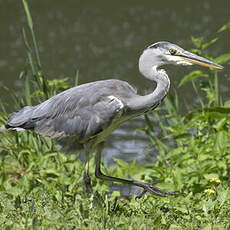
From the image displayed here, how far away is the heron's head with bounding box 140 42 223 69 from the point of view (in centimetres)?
507

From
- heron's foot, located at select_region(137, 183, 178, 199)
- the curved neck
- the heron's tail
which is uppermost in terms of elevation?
the curved neck

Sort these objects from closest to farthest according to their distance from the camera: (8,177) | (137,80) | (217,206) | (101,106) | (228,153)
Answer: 1. (217,206)
2. (101,106)
3. (228,153)
4. (8,177)
5. (137,80)

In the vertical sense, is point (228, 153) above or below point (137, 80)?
above

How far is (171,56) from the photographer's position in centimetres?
512

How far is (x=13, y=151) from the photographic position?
6.46 m

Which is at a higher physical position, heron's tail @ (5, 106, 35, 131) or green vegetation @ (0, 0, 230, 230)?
heron's tail @ (5, 106, 35, 131)

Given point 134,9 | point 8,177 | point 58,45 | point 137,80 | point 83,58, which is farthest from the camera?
point 134,9

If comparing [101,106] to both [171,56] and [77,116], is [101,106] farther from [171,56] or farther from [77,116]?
[171,56]

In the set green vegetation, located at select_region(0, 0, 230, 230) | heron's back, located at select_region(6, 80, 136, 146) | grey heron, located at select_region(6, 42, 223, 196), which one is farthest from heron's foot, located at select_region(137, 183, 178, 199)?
heron's back, located at select_region(6, 80, 136, 146)

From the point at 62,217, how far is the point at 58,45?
32.9 feet

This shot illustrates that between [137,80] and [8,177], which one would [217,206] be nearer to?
[8,177]

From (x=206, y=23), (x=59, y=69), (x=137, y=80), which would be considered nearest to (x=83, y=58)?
(x=59, y=69)

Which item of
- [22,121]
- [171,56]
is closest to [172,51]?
[171,56]

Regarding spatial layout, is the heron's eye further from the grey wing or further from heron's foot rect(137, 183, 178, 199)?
heron's foot rect(137, 183, 178, 199)
